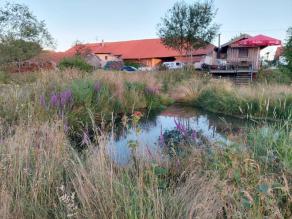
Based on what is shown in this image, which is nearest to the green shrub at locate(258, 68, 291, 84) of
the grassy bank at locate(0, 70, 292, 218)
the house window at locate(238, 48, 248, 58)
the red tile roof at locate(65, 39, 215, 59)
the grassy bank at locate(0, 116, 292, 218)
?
the house window at locate(238, 48, 248, 58)

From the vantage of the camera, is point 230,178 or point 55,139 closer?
point 230,178

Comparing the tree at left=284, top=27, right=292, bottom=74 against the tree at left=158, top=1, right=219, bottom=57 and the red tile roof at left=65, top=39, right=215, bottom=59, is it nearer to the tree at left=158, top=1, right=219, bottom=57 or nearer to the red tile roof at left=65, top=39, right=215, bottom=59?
the tree at left=158, top=1, right=219, bottom=57

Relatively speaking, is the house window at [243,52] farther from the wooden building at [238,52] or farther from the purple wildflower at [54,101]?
the purple wildflower at [54,101]

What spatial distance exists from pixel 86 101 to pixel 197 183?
4.88 metres

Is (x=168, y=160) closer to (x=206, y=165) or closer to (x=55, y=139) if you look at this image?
(x=206, y=165)

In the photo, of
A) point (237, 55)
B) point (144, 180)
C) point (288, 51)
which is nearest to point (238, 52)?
point (237, 55)

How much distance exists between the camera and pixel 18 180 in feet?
7.34

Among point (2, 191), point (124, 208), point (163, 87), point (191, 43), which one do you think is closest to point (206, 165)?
point (124, 208)

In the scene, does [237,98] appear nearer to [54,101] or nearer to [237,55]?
[54,101]

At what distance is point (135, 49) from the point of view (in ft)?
147

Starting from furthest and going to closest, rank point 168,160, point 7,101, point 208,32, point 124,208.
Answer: point 208,32, point 7,101, point 168,160, point 124,208

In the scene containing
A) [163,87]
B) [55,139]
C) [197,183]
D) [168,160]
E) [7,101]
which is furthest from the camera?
[163,87]

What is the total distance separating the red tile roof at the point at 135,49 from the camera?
40.9 meters

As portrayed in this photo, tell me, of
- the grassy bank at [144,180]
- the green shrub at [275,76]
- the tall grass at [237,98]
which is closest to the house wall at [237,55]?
the green shrub at [275,76]
